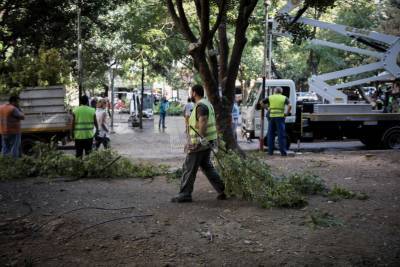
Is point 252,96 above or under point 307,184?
above

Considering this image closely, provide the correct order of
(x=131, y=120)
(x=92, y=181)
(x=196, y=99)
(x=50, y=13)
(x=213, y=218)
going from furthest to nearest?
(x=131, y=120) → (x=50, y=13) → (x=92, y=181) → (x=196, y=99) → (x=213, y=218)

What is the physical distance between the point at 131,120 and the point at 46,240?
2273 centimetres

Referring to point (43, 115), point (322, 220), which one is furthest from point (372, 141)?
point (322, 220)

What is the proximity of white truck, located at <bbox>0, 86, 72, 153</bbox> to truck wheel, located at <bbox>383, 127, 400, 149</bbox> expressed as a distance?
9861 millimetres

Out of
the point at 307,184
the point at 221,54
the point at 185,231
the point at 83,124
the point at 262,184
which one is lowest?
the point at 185,231

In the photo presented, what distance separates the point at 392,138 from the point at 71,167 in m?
10.8

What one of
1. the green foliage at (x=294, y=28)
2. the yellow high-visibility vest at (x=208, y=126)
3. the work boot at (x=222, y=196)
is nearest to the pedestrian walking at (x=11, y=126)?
the yellow high-visibility vest at (x=208, y=126)

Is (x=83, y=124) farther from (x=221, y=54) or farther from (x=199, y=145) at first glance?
(x=199, y=145)

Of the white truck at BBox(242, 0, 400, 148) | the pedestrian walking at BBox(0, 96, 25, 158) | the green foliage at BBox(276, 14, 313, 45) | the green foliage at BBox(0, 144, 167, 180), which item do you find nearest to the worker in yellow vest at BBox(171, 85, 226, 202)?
the green foliage at BBox(0, 144, 167, 180)

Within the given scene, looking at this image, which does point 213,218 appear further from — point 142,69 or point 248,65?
point 248,65

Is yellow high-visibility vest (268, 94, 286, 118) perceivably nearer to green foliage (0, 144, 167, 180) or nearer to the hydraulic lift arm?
the hydraulic lift arm

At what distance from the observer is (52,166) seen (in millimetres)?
9703

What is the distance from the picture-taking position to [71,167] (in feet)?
31.2

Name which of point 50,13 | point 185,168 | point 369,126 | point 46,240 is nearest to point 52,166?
point 185,168
